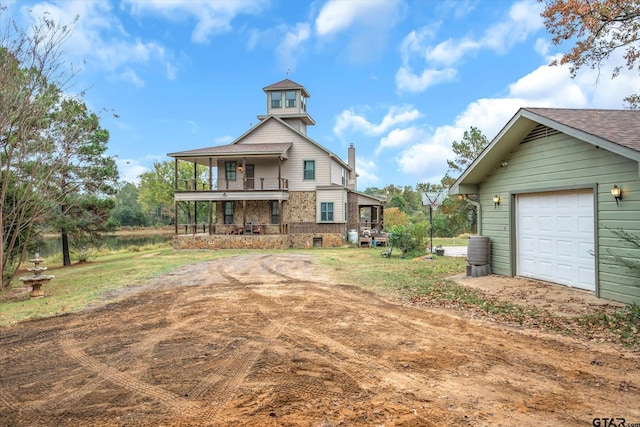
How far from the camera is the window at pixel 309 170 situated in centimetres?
2462

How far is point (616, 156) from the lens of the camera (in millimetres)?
7406

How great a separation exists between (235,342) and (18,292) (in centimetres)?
947

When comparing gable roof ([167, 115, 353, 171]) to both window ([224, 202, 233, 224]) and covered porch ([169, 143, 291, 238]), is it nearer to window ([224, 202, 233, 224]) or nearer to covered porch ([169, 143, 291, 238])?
covered porch ([169, 143, 291, 238])

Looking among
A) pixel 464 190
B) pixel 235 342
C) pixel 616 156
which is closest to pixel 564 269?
pixel 616 156

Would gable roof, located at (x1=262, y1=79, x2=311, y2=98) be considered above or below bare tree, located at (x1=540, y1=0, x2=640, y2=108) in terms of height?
above

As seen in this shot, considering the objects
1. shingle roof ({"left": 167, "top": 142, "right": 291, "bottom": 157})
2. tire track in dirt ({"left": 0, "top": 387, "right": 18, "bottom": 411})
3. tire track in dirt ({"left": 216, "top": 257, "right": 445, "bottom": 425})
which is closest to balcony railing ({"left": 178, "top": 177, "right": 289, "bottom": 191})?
shingle roof ({"left": 167, "top": 142, "right": 291, "bottom": 157})

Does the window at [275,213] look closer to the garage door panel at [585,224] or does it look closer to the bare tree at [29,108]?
the bare tree at [29,108]

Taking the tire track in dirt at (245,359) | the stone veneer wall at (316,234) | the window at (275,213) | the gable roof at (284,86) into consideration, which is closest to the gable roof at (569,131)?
the tire track in dirt at (245,359)

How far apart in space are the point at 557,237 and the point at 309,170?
56.1ft

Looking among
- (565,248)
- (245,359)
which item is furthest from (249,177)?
(245,359)

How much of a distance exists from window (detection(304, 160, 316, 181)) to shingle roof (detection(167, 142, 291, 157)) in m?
1.65

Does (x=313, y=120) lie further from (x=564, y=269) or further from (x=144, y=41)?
(x=564, y=269)

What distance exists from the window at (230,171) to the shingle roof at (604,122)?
19.2 meters

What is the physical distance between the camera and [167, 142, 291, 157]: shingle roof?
897 inches
